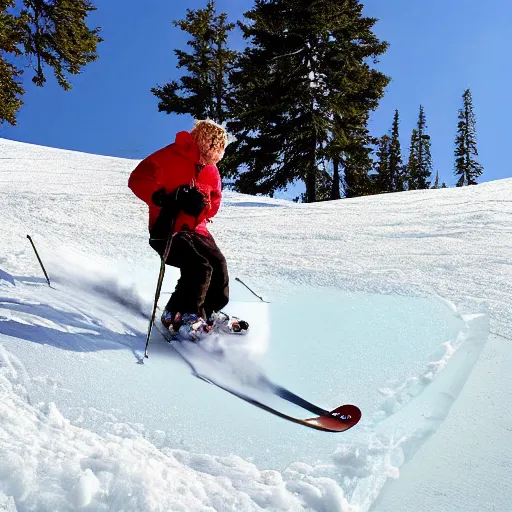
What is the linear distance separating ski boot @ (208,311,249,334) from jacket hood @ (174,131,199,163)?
1.11 meters

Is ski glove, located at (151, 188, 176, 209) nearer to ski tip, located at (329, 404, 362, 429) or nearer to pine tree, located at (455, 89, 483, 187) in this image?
ski tip, located at (329, 404, 362, 429)

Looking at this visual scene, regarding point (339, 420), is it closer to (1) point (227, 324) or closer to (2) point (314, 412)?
(2) point (314, 412)

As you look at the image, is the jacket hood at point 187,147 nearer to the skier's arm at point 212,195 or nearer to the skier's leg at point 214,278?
the skier's arm at point 212,195

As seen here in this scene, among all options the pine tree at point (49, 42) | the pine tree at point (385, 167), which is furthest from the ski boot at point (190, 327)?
the pine tree at point (385, 167)

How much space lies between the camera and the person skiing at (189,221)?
3258mm

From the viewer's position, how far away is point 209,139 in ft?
11.3

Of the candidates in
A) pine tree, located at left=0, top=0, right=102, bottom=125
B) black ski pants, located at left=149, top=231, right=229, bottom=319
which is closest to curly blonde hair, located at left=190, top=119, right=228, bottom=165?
black ski pants, located at left=149, top=231, right=229, bottom=319

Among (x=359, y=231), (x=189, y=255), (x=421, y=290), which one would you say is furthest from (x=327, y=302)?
(x=359, y=231)

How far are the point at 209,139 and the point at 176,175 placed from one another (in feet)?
1.12

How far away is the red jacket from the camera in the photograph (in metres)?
3.36

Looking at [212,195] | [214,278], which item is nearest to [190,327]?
[214,278]

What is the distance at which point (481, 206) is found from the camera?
31.7 ft

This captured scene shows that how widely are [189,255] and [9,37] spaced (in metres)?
13.9

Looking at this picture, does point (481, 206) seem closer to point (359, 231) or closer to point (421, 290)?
point (359, 231)
